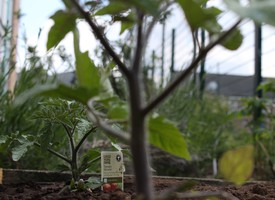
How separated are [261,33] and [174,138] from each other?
325 centimetres

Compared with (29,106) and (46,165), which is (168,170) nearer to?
(46,165)

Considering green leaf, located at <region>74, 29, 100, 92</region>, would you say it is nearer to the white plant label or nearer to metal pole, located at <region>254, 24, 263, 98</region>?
the white plant label

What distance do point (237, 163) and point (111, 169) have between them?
626mm

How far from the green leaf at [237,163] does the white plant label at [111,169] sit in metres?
0.59

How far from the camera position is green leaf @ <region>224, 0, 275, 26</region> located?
475mm

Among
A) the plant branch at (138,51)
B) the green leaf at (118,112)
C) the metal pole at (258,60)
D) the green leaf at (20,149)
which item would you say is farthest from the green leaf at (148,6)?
the metal pole at (258,60)

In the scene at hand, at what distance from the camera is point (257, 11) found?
485 mm

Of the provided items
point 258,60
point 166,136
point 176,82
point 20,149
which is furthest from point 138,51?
point 258,60

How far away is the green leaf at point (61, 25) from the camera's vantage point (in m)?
0.65

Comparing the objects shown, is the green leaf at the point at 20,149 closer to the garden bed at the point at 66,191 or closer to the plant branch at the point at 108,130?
the garden bed at the point at 66,191

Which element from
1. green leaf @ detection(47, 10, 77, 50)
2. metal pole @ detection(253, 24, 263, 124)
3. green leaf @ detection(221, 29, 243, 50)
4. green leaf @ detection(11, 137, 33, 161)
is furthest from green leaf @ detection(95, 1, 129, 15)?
metal pole @ detection(253, 24, 263, 124)

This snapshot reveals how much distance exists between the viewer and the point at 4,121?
6.49 feet

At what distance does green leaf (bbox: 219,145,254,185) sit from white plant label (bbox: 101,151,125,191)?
594 mm

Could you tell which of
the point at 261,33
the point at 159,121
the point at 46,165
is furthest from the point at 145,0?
the point at 261,33
